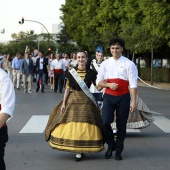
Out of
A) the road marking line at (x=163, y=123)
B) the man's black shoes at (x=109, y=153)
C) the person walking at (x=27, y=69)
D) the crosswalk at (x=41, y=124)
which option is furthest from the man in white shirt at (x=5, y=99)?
the person walking at (x=27, y=69)

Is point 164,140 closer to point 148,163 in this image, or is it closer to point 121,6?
point 148,163

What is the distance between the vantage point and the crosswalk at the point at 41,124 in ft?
41.2

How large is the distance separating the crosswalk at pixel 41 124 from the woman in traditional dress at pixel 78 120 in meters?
3.43

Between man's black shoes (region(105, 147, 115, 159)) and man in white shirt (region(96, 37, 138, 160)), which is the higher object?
man in white shirt (region(96, 37, 138, 160))

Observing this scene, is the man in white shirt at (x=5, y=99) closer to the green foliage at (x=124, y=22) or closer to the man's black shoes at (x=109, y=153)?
the man's black shoes at (x=109, y=153)

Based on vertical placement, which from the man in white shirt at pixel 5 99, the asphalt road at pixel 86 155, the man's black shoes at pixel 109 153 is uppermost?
the man in white shirt at pixel 5 99

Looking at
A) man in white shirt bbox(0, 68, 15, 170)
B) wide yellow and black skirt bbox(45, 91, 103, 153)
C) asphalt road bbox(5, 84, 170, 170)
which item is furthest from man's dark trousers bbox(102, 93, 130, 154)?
man in white shirt bbox(0, 68, 15, 170)

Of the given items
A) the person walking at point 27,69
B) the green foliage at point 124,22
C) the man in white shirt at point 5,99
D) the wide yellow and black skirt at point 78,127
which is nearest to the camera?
the man in white shirt at point 5,99

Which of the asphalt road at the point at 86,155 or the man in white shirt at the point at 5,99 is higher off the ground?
the man in white shirt at the point at 5,99

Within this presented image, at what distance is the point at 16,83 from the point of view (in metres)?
32.0

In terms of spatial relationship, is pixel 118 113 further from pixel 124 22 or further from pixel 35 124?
pixel 124 22

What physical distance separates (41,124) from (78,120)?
16.4ft

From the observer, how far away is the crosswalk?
1257 cm

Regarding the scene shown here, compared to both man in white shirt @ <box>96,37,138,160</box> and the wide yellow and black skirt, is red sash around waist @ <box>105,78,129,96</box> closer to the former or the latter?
man in white shirt @ <box>96,37,138,160</box>
